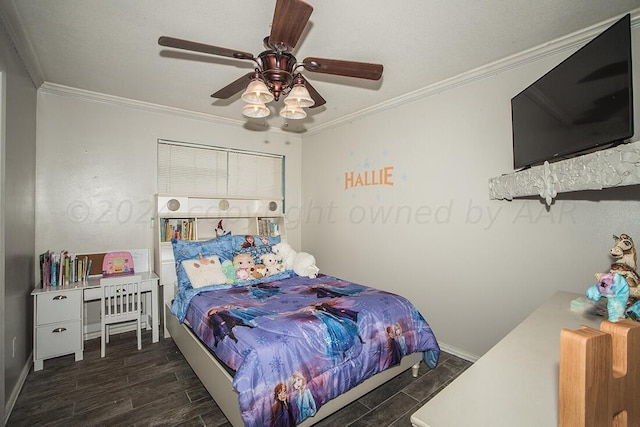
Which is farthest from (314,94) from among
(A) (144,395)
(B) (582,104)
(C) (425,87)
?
(A) (144,395)

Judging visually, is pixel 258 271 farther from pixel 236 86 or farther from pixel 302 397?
pixel 236 86

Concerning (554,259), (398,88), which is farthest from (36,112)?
(554,259)

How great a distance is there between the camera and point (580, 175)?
170cm

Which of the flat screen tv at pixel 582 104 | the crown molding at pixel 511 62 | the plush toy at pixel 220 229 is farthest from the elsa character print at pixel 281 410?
the crown molding at pixel 511 62

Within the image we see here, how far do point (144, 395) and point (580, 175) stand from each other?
338 cm

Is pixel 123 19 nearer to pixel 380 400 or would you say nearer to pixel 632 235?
pixel 380 400

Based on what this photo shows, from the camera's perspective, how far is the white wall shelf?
4.68 ft

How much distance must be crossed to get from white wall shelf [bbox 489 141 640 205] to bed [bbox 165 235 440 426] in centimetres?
131

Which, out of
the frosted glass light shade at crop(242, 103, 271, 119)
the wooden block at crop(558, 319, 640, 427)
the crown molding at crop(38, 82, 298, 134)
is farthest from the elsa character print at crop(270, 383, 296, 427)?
the crown molding at crop(38, 82, 298, 134)

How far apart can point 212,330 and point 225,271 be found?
1.03 m

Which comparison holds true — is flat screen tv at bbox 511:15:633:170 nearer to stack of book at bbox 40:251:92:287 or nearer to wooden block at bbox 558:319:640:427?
wooden block at bbox 558:319:640:427

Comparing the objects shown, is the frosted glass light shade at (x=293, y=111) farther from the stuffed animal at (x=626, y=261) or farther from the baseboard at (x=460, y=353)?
the baseboard at (x=460, y=353)

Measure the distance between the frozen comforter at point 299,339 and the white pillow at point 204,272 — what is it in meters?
0.14

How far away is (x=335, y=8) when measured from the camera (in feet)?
6.16
